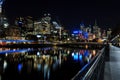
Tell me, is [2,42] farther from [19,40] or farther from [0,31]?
[19,40]

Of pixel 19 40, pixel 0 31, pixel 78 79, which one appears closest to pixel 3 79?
pixel 78 79

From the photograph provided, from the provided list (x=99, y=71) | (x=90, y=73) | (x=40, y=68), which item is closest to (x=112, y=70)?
(x=99, y=71)

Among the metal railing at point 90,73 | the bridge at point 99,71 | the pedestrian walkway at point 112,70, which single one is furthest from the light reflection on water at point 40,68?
the metal railing at point 90,73

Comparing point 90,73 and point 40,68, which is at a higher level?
point 90,73

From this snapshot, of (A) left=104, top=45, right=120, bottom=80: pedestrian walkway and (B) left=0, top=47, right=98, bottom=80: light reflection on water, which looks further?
(B) left=0, top=47, right=98, bottom=80: light reflection on water

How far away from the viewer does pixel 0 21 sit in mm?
182750

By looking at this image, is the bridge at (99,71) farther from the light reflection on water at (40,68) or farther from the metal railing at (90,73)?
the light reflection on water at (40,68)

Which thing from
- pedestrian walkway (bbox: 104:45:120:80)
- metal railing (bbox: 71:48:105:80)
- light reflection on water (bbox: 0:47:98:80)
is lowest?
light reflection on water (bbox: 0:47:98:80)

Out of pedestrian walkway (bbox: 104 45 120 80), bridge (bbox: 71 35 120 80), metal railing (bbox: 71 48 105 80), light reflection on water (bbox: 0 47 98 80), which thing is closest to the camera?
metal railing (bbox: 71 48 105 80)

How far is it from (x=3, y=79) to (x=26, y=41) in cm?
17833

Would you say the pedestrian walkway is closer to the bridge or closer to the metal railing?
the bridge

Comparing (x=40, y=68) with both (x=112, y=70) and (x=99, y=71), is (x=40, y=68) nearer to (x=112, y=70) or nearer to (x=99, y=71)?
(x=112, y=70)

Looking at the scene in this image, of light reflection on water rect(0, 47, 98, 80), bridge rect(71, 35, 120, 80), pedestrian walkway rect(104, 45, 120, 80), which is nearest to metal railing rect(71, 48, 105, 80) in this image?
bridge rect(71, 35, 120, 80)

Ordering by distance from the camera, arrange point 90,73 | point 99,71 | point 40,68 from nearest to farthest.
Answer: point 90,73 → point 99,71 → point 40,68
